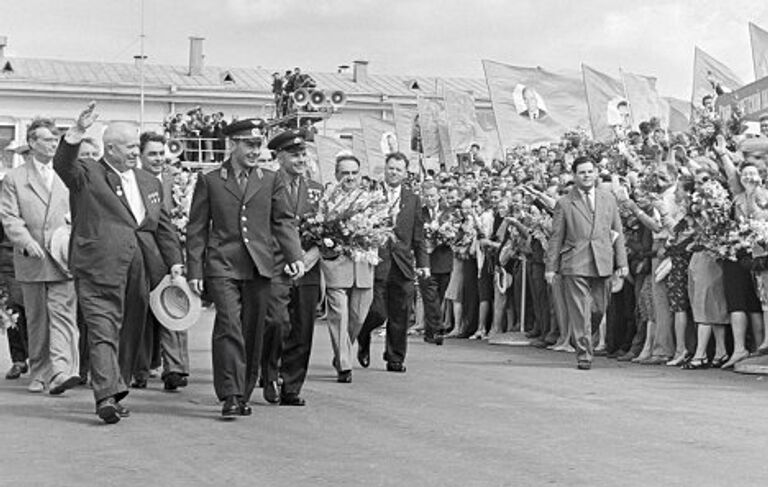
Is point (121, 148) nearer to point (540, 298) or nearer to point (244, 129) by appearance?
point (244, 129)

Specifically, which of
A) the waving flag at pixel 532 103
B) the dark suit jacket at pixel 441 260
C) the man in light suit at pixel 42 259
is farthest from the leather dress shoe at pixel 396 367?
the waving flag at pixel 532 103

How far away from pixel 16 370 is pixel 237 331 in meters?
4.24

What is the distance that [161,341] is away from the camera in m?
12.4

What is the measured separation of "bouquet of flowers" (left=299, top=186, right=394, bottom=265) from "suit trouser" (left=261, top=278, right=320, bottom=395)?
0.48 metres

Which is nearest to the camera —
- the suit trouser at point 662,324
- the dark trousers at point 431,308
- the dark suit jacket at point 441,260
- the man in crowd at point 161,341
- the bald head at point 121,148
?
the bald head at point 121,148

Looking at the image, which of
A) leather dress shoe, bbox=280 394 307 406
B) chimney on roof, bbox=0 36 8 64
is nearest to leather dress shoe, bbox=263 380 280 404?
leather dress shoe, bbox=280 394 307 406

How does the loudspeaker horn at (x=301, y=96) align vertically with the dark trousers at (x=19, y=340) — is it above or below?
above

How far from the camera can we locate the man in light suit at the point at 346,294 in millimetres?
12602

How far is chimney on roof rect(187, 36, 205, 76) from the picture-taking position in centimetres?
8931

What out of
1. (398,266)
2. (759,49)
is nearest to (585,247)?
(398,266)

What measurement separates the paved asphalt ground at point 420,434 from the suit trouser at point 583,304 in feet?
2.56

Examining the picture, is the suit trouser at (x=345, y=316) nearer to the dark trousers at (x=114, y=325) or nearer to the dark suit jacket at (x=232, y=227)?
the dark suit jacket at (x=232, y=227)

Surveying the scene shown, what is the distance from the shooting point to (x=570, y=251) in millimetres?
14859

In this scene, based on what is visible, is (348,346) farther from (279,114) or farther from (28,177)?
(279,114)
